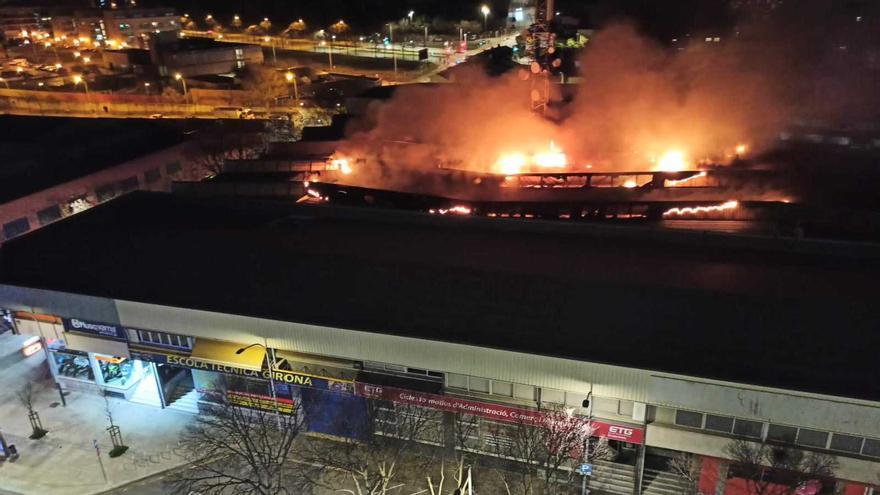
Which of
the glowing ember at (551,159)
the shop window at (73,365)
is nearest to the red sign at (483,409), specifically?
the shop window at (73,365)

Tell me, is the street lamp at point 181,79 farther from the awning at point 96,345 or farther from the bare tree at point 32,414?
the awning at point 96,345

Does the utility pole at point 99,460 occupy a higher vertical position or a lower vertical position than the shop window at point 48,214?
lower

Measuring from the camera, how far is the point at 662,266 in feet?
47.3

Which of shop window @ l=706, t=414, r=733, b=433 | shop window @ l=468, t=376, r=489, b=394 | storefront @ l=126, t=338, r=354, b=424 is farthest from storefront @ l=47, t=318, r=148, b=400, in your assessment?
shop window @ l=706, t=414, r=733, b=433

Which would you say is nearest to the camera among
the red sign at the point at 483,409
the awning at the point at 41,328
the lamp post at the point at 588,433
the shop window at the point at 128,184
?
the lamp post at the point at 588,433

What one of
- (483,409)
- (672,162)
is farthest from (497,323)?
(672,162)

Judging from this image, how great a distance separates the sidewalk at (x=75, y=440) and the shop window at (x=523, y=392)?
26.9 feet

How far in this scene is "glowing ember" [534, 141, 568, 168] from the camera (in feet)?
80.6

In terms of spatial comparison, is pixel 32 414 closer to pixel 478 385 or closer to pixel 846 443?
pixel 478 385

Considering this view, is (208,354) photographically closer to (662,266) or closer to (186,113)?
(662,266)

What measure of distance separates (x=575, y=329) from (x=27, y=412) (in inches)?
583

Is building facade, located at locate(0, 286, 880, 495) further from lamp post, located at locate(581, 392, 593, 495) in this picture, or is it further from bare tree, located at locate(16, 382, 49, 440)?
bare tree, located at locate(16, 382, 49, 440)

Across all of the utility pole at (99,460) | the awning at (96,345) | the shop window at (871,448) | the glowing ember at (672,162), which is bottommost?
the utility pole at (99,460)

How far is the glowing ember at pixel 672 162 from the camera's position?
23828 millimetres
